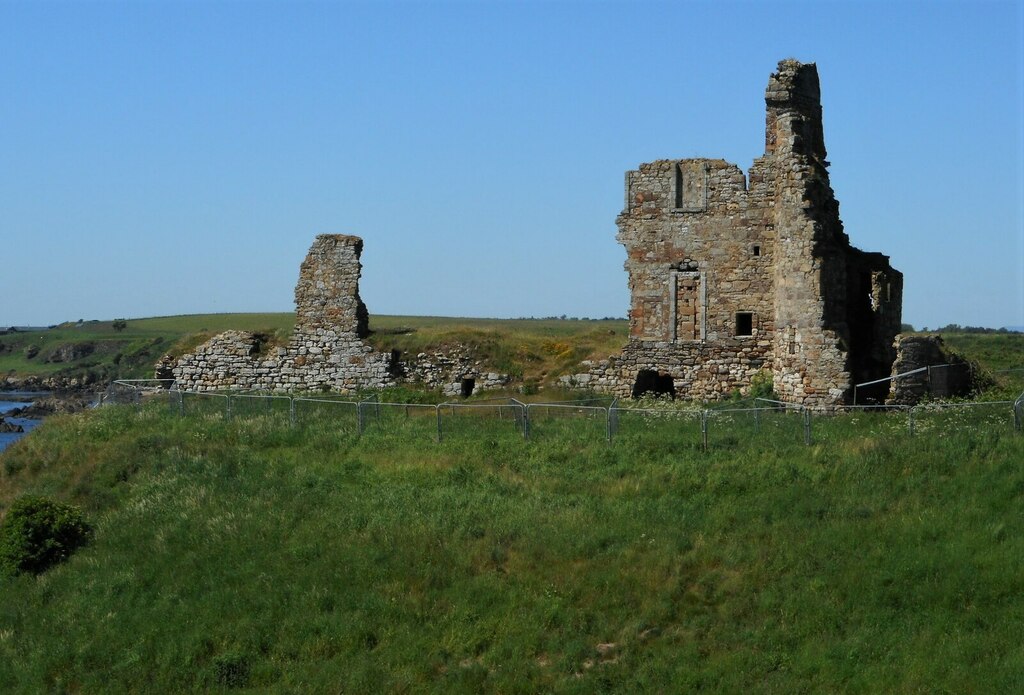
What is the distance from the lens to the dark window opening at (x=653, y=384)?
31344 mm

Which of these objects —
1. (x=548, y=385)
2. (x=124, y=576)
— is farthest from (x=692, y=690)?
(x=548, y=385)

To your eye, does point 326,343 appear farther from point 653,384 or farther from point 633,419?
point 633,419

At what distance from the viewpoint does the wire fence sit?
23.6m

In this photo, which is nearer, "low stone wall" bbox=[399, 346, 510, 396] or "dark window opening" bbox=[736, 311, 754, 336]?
"dark window opening" bbox=[736, 311, 754, 336]

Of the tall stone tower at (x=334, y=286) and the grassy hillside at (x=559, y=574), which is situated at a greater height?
the tall stone tower at (x=334, y=286)

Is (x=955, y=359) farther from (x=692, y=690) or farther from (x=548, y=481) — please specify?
(x=692, y=690)

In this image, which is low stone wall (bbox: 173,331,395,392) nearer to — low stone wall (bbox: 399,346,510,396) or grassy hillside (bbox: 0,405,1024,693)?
low stone wall (bbox: 399,346,510,396)

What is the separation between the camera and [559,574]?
735 inches

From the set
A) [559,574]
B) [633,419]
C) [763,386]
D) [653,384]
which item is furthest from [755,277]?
[559,574]

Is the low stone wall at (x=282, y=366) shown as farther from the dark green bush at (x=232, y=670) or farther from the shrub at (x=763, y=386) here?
the dark green bush at (x=232, y=670)

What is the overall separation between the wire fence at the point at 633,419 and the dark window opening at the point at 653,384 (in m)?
1.49

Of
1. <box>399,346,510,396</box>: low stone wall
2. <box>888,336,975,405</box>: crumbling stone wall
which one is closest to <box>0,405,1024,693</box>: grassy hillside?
<box>888,336,975,405</box>: crumbling stone wall

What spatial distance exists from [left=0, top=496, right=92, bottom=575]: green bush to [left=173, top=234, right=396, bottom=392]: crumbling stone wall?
11587mm

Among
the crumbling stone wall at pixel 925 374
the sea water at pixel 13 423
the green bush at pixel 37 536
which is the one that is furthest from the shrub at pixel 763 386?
the sea water at pixel 13 423
